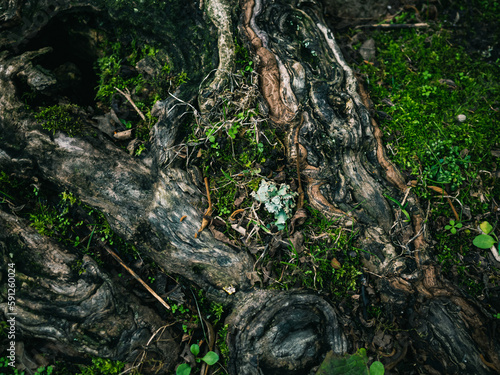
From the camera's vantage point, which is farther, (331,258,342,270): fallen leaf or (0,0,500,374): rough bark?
(331,258,342,270): fallen leaf

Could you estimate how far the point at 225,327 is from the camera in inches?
129

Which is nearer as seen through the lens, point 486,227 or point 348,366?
point 348,366

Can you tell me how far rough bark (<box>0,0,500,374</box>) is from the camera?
3107mm

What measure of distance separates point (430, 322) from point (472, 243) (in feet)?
3.63

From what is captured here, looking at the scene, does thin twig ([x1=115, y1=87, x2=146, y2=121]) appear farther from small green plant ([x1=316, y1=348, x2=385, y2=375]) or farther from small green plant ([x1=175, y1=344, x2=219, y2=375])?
small green plant ([x1=316, y1=348, x2=385, y2=375])

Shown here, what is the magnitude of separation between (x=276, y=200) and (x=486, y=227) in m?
2.55

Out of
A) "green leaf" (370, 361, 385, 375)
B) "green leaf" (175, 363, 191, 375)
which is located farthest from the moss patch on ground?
"green leaf" (175, 363, 191, 375)

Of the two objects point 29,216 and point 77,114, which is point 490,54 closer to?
point 77,114

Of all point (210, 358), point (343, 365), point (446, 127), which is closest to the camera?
point (343, 365)

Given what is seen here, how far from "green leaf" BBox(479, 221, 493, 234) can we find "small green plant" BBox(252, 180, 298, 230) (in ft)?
7.63

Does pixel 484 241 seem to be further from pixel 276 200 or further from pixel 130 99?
pixel 130 99

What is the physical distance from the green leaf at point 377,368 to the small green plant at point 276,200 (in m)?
1.68

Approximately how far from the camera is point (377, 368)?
9.93ft

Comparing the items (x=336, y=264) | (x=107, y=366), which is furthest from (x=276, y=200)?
(x=107, y=366)
